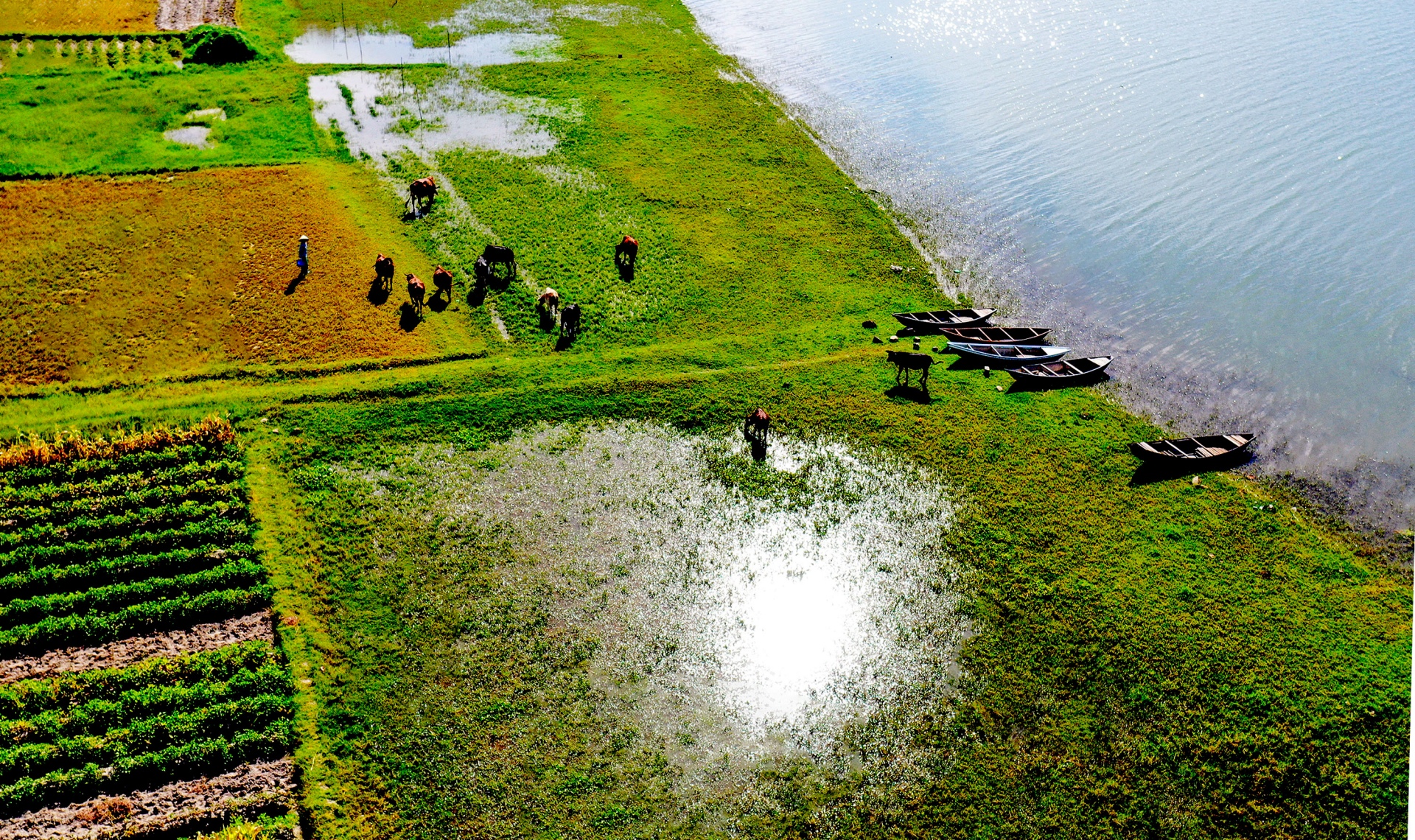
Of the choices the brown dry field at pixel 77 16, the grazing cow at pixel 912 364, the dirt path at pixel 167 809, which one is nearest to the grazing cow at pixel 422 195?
the grazing cow at pixel 912 364

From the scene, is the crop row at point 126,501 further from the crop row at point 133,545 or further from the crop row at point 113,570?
Result: the crop row at point 113,570

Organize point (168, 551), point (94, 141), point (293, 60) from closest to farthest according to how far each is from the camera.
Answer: point (168, 551) → point (94, 141) → point (293, 60)

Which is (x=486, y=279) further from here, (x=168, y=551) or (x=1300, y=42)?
(x=1300, y=42)

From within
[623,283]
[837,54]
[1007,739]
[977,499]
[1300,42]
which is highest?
[1300,42]

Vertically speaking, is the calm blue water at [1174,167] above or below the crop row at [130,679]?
above

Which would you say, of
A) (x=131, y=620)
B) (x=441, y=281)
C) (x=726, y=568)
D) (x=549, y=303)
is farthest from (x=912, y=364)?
(x=131, y=620)

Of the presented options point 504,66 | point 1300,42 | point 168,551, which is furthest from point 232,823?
point 1300,42

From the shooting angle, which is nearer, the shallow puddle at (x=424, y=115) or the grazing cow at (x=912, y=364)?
the grazing cow at (x=912, y=364)

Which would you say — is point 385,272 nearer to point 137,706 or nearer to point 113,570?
point 113,570
